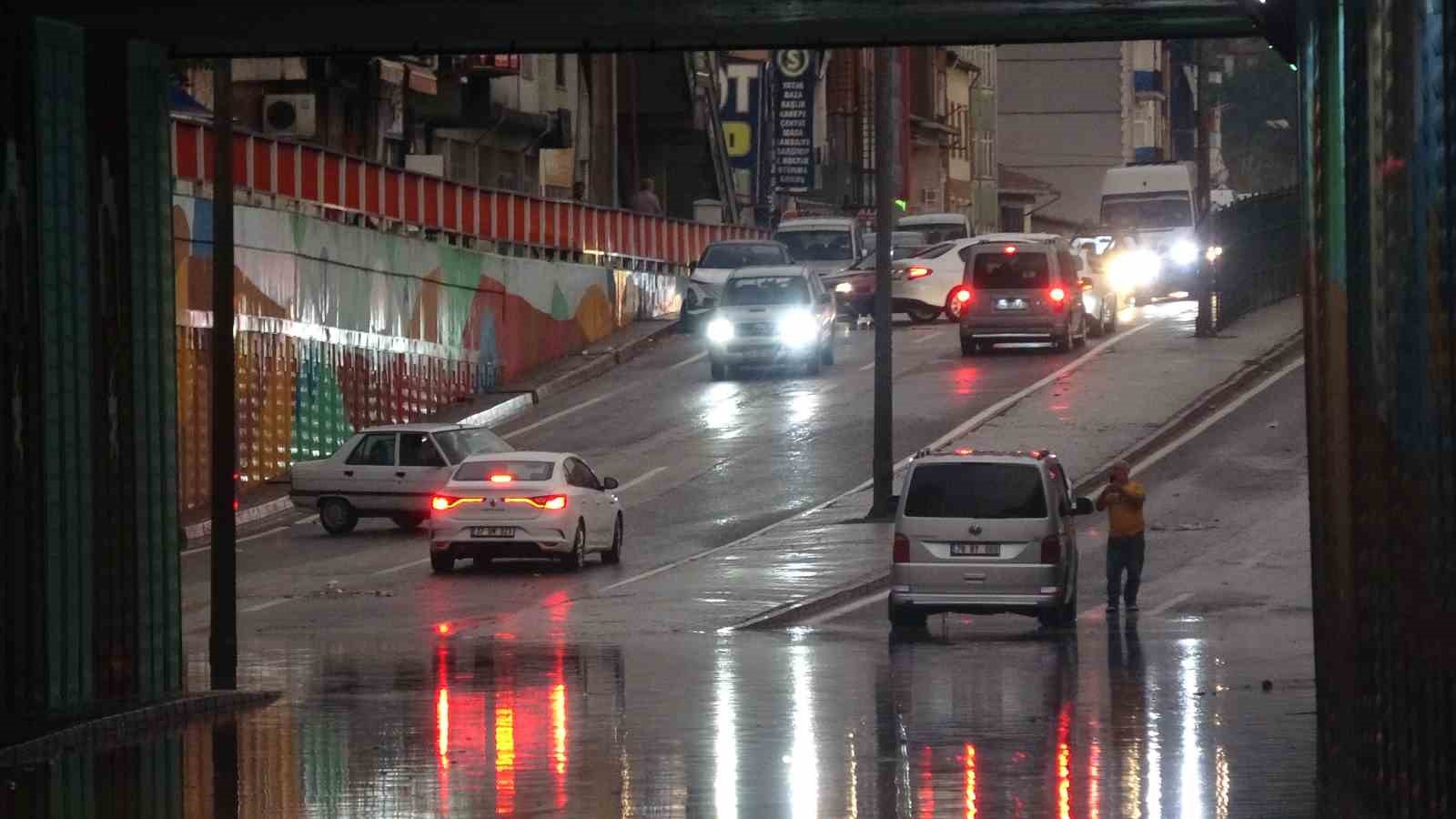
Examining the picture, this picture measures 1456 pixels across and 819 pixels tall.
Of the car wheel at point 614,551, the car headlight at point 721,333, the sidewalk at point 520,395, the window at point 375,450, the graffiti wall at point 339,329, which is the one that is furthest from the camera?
the car headlight at point 721,333

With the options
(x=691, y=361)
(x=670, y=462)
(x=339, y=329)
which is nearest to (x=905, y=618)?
(x=670, y=462)

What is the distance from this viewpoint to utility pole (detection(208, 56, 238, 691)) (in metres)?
19.6

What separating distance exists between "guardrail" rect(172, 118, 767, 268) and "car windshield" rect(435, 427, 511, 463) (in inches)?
183

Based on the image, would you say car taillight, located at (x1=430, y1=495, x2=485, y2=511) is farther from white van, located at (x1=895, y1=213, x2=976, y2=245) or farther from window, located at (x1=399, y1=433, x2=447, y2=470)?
white van, located at (x1=895, y1=213, x2=976, y2=245)

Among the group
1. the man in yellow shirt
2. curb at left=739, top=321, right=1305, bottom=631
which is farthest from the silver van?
curb at left=739, top=321, right=1305, bottom=631

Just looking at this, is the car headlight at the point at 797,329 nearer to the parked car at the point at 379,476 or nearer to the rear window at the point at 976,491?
the parked car at the point at 379,476

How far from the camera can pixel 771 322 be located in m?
46.7

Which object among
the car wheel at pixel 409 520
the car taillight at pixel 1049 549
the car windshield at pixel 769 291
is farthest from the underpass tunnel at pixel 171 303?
the car windshield at pixel 769 291

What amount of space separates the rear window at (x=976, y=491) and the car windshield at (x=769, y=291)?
74.8 feet

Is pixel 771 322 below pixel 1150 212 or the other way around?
below

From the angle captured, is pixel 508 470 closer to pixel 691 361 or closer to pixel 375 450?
pixel 375 450

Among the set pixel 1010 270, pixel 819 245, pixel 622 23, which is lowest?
pixel 1010 270

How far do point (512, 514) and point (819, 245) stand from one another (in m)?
30.8

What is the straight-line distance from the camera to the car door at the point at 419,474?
3412 cm
